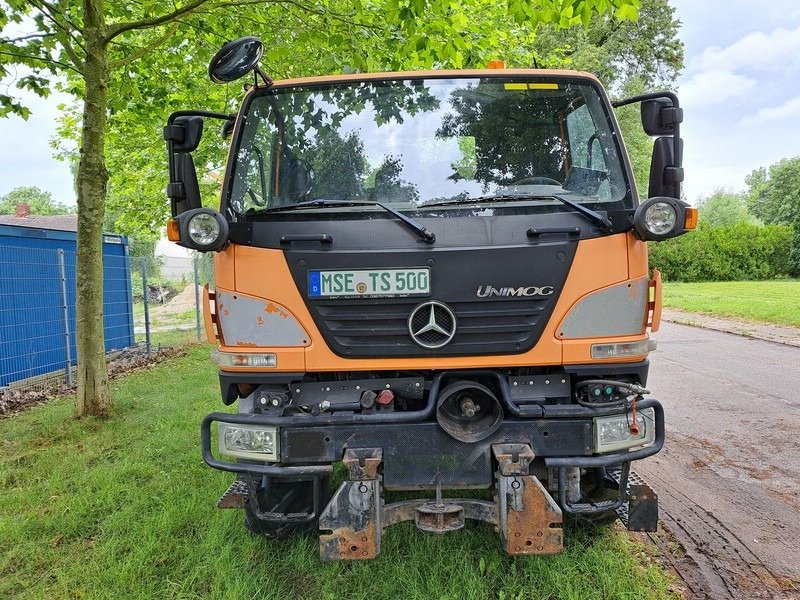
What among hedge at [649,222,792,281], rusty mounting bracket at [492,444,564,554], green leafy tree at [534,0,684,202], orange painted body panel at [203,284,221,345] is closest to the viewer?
rusty mounting bracket at [492,444,564,554]

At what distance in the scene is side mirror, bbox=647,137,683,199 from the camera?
2.82 meters

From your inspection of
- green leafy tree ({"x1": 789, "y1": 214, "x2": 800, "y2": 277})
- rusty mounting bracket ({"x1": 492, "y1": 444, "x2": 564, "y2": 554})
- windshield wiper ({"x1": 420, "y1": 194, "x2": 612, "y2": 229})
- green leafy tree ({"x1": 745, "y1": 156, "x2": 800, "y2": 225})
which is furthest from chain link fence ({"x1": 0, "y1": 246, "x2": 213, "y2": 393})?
green leafy tree ({"x1": 745, "y1": 156, "x2": 800, "y2": 225})

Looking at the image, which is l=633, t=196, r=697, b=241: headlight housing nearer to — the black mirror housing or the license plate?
the license plate

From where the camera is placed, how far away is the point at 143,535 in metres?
3.42

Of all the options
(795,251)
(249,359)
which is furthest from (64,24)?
(795,251)

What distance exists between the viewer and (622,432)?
270cm

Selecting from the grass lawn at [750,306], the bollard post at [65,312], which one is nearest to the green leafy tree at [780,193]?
the grass lawn at [750,306]

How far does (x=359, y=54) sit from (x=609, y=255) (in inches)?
190

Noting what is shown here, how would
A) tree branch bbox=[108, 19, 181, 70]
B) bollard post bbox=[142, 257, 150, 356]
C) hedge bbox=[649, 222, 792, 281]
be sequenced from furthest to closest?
hedge bbox=[649, 222, 792, 281] < bollard post bbox=[142, 257, 150, 356] < tree branch bbox=[108, 19, 181, 70]

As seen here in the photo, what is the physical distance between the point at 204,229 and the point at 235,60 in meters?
0.99

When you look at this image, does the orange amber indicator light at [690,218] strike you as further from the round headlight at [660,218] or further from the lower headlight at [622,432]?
the lower headlight at [622,432]

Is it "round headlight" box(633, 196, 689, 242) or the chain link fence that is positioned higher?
"round headlight" box(633, 196, 689, 242)

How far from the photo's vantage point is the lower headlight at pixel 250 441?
2.65 m

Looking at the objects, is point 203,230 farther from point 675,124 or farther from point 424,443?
point 675,124
